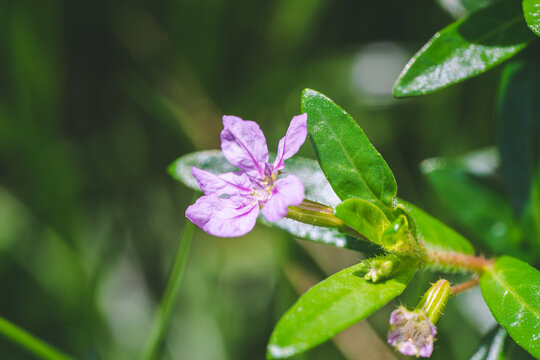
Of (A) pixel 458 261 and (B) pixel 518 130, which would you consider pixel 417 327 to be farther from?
(B) pixel 518 130

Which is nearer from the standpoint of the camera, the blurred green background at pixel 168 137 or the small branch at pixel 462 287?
the small branch at pixel 462 287

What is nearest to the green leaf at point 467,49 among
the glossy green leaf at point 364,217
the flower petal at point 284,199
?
the glossy green leaf at point 364,217

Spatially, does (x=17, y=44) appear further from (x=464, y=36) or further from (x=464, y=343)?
(x=464, y=343)

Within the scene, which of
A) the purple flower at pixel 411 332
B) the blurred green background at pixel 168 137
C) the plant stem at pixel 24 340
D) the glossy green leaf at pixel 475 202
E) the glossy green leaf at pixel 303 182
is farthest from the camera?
the blurred green background at pixel 168 137

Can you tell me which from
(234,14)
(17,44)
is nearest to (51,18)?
(17,44)

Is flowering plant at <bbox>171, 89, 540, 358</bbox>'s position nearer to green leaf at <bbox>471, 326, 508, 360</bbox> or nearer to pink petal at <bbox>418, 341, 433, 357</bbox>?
pink petal at <bbox>418, 341, 433, 357</bbox>

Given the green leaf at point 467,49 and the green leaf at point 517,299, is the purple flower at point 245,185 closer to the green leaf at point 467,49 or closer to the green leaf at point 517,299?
the green leaf at point 467,49

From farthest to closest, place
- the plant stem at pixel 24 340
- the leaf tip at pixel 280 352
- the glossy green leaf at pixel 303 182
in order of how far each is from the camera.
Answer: the plant stem at pixel 24 340
the glossy green leaf at pixel 303 182
the leaf tip at pixel 280 352
